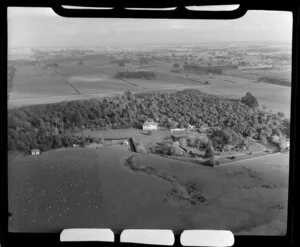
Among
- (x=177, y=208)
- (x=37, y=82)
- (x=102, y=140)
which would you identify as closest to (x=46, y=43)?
(x=37, y=82)

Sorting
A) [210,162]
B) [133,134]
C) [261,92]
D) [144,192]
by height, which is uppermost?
[261,92]

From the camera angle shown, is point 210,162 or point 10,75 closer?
point 10,75

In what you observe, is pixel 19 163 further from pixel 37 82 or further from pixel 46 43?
pixel 46 43

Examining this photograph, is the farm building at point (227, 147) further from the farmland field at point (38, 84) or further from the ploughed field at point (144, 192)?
the farmland field at point (38, 84)

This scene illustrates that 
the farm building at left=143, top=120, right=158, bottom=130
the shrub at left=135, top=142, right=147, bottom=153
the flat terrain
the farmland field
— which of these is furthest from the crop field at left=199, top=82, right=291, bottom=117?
the farmland field

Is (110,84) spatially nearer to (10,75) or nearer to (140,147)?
(140,147)

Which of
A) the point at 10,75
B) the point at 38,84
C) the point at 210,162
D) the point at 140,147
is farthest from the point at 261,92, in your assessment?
the point at 10,75

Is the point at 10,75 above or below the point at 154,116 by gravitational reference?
above
